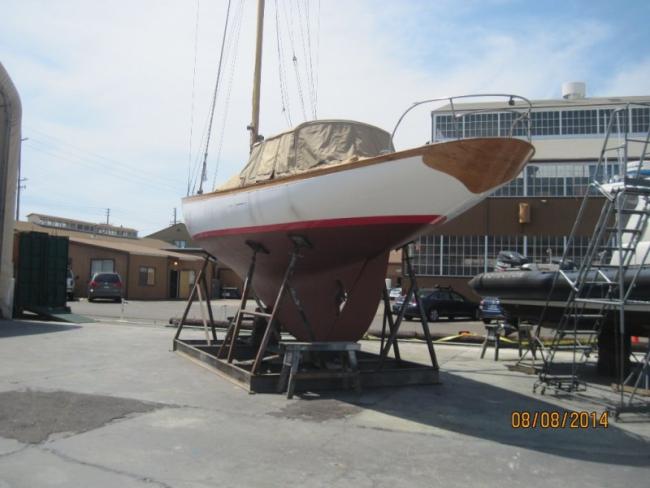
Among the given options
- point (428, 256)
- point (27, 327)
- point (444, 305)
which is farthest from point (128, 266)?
point (27, 327)

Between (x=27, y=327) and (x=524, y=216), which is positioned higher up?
(x=524, y=216)

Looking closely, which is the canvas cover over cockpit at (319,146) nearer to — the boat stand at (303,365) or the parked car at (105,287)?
the boat stand at (303,365)

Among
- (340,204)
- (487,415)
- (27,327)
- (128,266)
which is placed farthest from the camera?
(128,266)

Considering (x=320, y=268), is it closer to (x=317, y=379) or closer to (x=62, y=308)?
(x=317, y=379)

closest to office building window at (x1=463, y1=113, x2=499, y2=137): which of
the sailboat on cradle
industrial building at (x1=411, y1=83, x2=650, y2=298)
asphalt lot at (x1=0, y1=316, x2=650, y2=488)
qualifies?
industrial building at (x1=411, y1=83, x2=650, y2=298)

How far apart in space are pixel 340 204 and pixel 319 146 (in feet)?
4.49

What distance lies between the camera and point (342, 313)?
767 cm

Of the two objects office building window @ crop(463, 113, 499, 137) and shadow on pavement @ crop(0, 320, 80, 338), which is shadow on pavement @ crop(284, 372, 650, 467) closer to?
shadow on pavement @ crop(0, 320, 80, 338)

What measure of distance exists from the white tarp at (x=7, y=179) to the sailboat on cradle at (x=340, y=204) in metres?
7.88

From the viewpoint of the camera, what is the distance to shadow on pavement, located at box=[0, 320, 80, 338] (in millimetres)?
12113

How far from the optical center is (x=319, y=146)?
7781 mm
